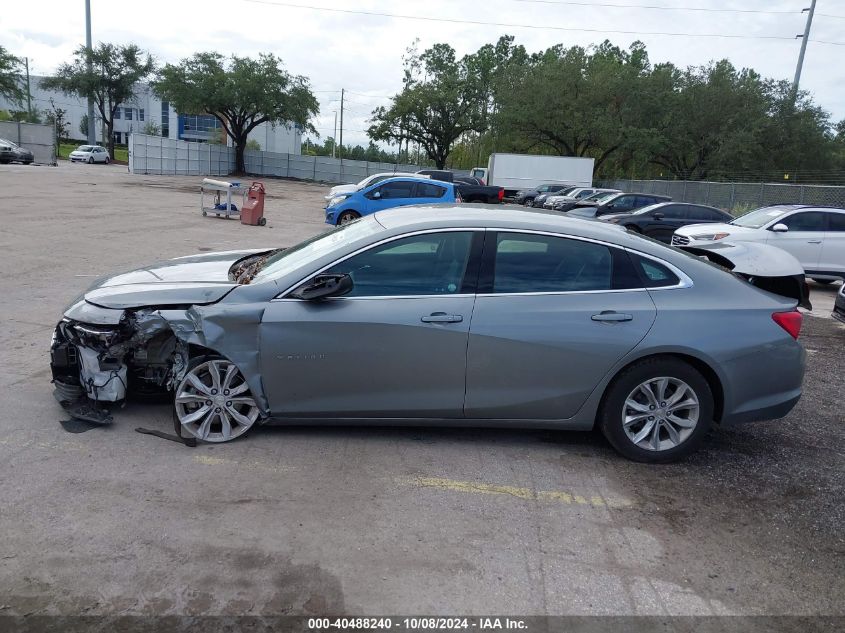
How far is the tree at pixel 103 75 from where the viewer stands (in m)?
55.7

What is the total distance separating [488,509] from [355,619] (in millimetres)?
1132

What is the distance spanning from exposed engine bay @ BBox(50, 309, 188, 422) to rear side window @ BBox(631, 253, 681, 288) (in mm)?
3020

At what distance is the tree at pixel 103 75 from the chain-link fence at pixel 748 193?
4611 centimetres

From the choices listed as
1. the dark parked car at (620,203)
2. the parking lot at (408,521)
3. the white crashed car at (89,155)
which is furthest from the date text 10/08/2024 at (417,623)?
the white crashed car at (89,155)

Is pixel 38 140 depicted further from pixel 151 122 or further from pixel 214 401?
pixel 151 122

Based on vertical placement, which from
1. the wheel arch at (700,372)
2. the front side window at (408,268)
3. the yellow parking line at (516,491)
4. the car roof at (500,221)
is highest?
the car roof at (500,221)

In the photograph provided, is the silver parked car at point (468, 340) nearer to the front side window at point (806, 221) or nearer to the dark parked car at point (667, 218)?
the front side window at point (806, 221)

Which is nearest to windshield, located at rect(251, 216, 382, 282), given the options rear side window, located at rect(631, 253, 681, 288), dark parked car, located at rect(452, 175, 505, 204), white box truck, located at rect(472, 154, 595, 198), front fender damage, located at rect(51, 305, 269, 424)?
front fender damage, located at rect(51, 305, 269, 424)

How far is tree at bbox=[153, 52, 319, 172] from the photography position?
5116 cm

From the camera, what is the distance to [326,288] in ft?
13.5

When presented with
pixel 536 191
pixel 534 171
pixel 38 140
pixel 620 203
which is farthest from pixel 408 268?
pixel 38 140

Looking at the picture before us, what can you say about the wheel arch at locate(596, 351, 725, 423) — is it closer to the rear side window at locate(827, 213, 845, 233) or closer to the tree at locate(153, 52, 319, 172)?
the rear side window at locate(827, 213, 845, 233)

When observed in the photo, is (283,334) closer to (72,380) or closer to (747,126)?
(72,380)

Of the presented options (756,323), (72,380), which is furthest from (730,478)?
(72,380)
